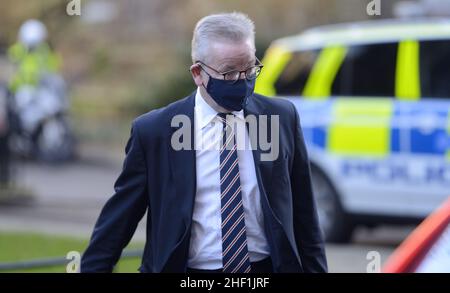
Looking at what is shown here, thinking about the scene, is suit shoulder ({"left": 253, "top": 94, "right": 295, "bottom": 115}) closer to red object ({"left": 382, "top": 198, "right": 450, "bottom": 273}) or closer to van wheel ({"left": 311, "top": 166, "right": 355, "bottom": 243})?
red object ({"left": 382, "top": 198, "right": 450, "bottom": 273})

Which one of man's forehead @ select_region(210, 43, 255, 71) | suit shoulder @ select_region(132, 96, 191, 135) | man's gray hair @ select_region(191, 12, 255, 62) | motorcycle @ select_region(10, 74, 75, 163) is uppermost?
man's gray hair @ select_region(191, 12, 255, 62)

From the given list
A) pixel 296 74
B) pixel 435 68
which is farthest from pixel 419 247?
pixel 296 74

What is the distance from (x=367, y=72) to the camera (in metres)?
9.16

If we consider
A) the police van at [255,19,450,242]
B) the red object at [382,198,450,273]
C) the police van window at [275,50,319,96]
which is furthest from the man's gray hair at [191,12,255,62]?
the police van window at [275,50,319,96]

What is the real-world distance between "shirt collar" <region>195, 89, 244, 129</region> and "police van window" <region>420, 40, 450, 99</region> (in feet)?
17.5

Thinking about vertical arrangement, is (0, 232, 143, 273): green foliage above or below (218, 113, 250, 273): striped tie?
below

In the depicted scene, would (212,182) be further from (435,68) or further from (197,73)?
(435,68)

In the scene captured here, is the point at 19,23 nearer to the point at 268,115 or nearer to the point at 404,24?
the point at 404,24

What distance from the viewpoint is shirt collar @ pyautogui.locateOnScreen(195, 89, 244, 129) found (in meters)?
3.69

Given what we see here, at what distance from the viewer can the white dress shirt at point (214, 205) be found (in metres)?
3.58

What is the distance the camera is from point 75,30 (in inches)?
765

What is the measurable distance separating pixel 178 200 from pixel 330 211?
19.1ft
